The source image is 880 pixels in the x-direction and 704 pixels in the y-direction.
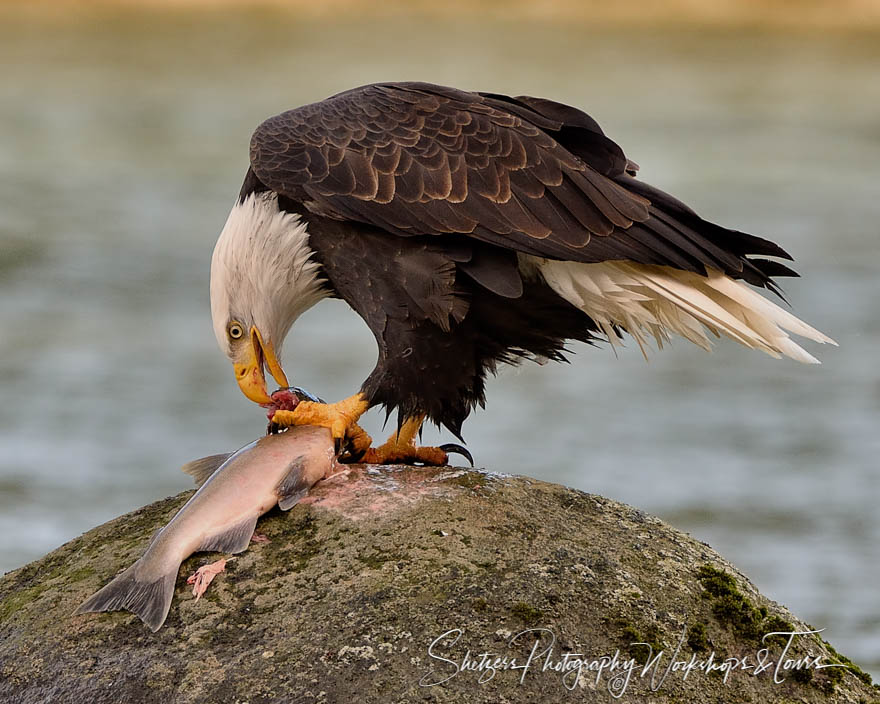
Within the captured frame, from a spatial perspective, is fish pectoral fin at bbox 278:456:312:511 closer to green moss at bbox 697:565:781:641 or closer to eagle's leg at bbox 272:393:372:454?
eagle's leg at bbox 272:393:372:454

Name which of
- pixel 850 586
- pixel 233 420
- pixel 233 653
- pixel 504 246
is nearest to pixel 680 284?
pixel 504 246

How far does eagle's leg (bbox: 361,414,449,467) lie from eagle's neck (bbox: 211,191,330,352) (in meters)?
0.67

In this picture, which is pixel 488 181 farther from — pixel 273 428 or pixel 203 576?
pixel 203 576

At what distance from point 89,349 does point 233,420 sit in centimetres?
272

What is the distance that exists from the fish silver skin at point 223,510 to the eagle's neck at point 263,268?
0.88m

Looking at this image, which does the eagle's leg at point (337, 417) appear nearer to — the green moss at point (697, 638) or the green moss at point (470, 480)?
the green moss at point (470, 480)

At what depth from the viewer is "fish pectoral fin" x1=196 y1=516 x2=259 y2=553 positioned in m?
4.11

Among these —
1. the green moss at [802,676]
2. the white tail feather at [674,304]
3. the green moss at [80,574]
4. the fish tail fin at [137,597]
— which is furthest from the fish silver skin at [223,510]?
the green moss at [802,676]

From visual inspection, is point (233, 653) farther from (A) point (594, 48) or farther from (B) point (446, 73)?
(A) point (594, 48)

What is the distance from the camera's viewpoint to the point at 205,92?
2244 centimetres

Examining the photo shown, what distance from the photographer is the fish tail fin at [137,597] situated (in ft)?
12.7

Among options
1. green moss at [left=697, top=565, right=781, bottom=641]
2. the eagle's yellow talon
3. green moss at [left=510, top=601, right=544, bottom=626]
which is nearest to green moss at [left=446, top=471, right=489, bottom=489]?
the eagle's yellow talon

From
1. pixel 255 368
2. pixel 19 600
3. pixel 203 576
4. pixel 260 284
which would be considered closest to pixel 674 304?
pixel 260 284

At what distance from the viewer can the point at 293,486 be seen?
170 inches
